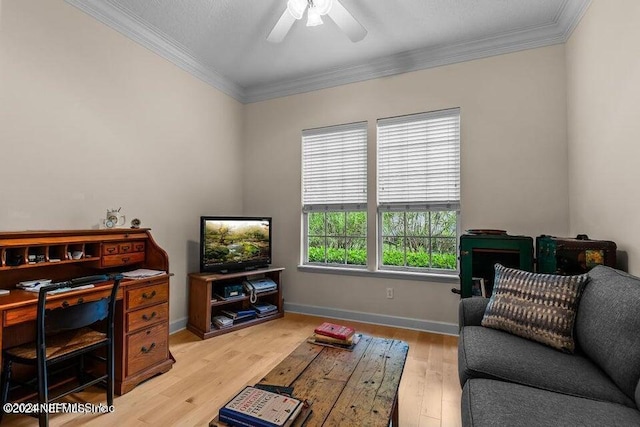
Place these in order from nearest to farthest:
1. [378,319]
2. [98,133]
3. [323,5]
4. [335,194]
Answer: [323,5], [98,133], [378,319], [335,194]

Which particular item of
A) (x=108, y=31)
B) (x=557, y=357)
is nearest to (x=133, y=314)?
(x=108, y=31)

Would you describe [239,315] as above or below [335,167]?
below

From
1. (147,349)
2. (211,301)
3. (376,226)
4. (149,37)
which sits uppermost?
(149,37)

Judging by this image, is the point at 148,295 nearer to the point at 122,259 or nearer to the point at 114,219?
the point at 122,259

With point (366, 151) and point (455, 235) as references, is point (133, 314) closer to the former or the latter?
point (366, 151)

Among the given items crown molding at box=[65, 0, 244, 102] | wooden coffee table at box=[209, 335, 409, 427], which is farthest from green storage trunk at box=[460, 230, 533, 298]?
crown molding at box=[65, 0, 244, 102]

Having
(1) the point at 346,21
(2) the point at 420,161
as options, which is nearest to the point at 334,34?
(1) the point at 346,21

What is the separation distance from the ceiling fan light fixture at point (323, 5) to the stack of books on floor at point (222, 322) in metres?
2.95

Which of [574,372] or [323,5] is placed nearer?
[574,372]

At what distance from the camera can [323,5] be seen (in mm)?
2090

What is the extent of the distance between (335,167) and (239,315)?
2042 millimetres

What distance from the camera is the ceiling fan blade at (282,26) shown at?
231 centimetres

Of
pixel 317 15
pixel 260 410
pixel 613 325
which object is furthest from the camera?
pixel 317 15

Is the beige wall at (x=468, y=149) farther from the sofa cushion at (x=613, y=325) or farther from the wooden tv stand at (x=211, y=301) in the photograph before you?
the sofa cushion at (x=613, y=325)
